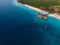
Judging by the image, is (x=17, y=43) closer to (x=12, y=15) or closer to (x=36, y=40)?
(x=36, y=40)

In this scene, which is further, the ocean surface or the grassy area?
the grassy area

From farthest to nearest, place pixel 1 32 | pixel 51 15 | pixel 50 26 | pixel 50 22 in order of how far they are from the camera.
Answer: pixel 51 15, pixel 50 22, pixel 50 26, pixel 1 32

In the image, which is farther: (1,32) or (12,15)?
(12,15)

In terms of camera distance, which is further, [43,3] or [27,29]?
[43,3]

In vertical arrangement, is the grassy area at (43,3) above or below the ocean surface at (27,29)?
above

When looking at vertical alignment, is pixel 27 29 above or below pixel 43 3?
below

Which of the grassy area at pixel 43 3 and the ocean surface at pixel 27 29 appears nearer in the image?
the ocean surface at pixel 27 29

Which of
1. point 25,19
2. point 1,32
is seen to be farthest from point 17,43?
point 25,19

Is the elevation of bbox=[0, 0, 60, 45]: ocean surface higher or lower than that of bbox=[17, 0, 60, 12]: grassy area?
lower
